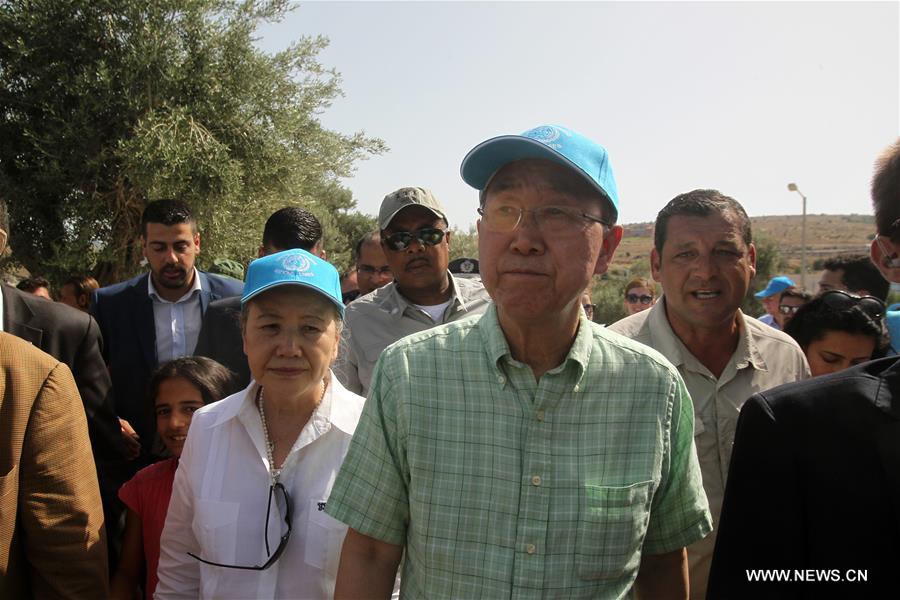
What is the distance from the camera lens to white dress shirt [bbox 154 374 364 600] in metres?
2.10

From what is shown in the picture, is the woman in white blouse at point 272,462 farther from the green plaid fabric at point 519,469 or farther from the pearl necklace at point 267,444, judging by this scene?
the green plaid fabric at point 519,469

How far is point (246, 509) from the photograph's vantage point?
7.09ft

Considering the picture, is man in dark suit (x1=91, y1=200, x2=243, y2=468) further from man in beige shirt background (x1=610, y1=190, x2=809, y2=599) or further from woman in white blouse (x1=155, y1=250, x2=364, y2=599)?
man in beige shirt background (x1=610, y1=190, x2=809, y2=599)

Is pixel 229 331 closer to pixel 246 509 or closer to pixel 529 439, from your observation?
pixel 246 509

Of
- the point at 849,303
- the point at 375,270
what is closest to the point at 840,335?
the point at 849,303

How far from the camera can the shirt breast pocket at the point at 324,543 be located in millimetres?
2102

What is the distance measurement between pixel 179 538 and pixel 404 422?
1115 millimetres

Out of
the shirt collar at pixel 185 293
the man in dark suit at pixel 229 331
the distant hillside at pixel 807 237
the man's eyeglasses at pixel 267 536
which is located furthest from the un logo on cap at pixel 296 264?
the distant hillside at pixel 807 237

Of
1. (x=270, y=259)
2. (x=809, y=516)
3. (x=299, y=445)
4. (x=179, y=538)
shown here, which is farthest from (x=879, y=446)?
(x=179, y=538)

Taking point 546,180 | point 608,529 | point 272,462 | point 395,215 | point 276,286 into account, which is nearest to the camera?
point 608,529

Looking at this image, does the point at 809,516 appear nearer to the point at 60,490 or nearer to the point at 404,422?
the point at 404,422

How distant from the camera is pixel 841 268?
5.65 meters

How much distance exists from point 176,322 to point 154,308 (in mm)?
157

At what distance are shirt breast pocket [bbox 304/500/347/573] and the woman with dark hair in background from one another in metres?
2.19
